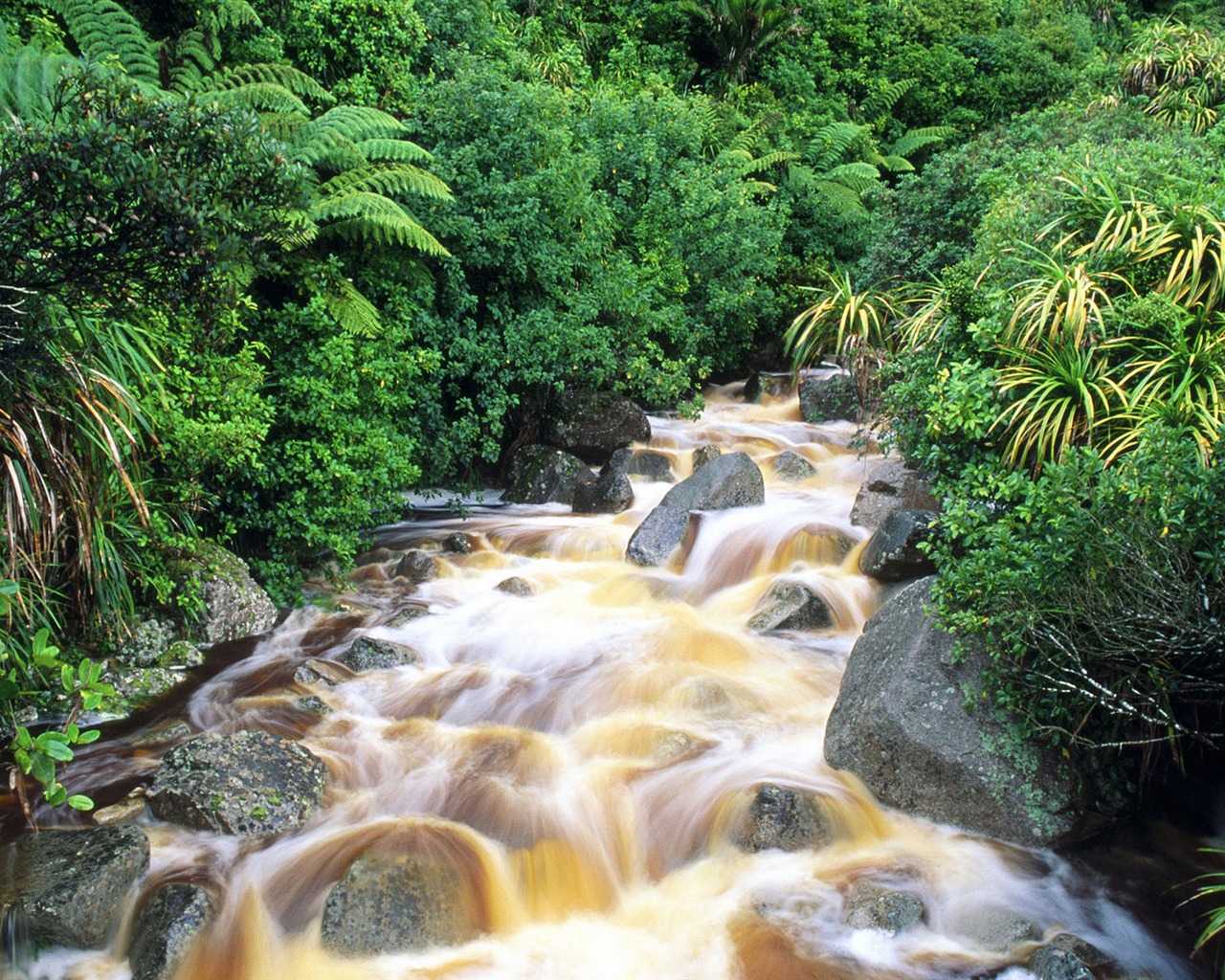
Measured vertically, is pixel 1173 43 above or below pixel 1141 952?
above

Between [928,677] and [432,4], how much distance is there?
1030 cm

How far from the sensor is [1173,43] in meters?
13.9

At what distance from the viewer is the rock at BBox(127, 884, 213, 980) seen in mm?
3910

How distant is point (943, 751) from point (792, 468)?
565 centimetres

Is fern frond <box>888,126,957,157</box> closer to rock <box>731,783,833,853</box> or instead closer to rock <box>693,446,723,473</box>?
rock <box>693,446,723,473</box>

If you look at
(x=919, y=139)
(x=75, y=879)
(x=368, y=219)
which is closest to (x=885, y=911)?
(x=75, y=879)

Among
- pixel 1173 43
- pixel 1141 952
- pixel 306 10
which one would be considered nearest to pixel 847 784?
pixel 1141 952

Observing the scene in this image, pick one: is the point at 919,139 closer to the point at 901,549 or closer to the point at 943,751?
the point at 901,549

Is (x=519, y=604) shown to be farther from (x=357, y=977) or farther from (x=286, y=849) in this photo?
(x=357, y=977)

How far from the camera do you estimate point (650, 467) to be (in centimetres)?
1057

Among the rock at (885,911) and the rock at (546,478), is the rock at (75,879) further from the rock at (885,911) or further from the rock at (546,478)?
the rock at (546,478)

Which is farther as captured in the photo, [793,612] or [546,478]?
[546,478]

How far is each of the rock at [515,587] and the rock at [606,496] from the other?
2.00 m

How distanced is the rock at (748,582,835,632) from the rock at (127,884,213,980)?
4.20 m
